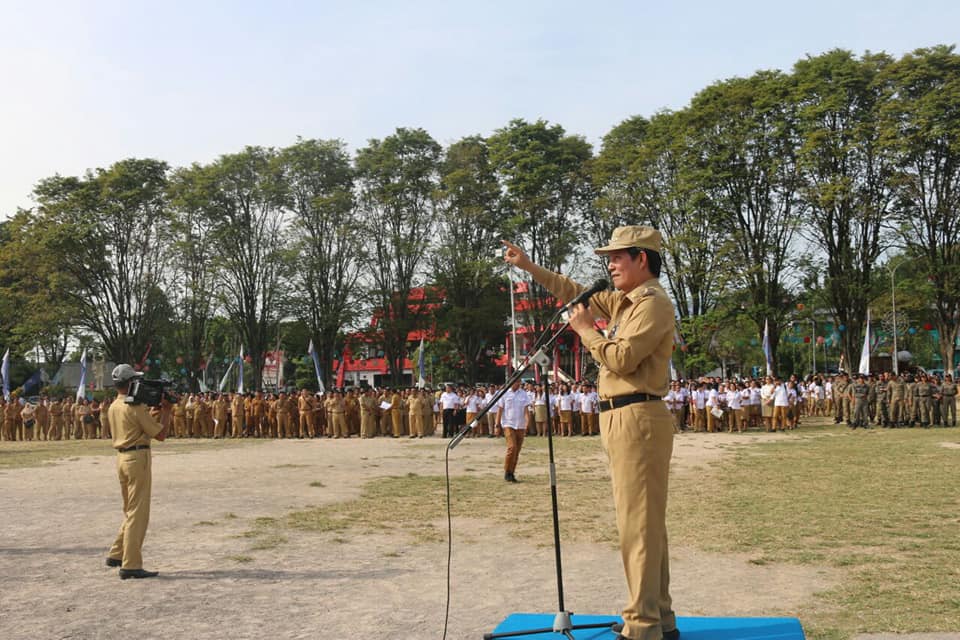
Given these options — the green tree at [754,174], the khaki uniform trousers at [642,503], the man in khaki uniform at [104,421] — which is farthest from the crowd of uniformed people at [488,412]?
the khaki uniform trousers at [642,503]

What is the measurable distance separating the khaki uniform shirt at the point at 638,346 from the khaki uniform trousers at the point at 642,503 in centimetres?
13

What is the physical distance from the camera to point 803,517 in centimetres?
1062

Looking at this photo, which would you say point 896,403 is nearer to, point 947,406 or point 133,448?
point 947,406

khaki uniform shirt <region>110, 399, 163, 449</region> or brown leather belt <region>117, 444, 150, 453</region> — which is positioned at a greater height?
khaki uniform shirt <region>110, 399, 163, 449</region>

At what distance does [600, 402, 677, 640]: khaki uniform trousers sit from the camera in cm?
453

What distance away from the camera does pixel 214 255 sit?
1884 inches

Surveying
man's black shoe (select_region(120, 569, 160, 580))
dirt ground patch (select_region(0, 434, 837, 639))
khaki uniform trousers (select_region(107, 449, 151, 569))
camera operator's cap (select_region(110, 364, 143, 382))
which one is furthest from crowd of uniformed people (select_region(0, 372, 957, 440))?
man's black shoe (select_region(120, 569, 160, 580))

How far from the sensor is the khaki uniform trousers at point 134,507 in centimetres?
820

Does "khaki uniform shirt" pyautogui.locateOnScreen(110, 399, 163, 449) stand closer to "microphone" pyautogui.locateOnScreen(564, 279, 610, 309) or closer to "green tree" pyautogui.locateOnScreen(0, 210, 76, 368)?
"microphone" pyautogui.locateOnScreen(564, 279, 610, 309)

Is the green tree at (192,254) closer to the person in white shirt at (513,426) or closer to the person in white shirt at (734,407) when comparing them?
the person in white shirt at (734,407)

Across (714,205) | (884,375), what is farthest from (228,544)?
(714,205)

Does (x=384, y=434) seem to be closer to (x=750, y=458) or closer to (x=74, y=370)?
(x=750, y=458)

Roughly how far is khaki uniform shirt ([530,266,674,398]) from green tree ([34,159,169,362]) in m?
45.3

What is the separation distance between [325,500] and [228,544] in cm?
372
